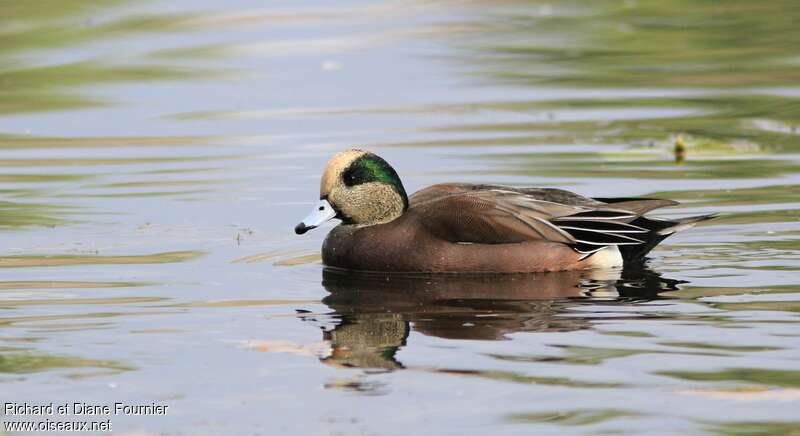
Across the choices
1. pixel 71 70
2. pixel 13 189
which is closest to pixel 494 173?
pixel 13 189

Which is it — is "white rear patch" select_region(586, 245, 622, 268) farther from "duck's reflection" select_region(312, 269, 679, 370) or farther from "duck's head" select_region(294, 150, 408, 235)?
"duck's head" select_region(294, 150, 408, 235)

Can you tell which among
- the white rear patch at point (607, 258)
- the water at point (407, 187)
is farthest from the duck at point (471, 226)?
the water at point (407, 187)

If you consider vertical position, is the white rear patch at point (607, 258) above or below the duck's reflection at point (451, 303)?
above

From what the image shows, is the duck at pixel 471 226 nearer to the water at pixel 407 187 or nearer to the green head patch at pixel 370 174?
the green head patch at pixel 370 174

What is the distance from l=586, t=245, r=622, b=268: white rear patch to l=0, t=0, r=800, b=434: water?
233 mm

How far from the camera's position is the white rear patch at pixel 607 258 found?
338 inches

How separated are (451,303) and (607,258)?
1.38 metres

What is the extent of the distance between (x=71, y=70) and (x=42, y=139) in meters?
3.67

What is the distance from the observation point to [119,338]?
22.6ft

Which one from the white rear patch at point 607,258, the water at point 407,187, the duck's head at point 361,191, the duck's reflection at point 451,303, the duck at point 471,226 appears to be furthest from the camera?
the duck's head at point 361,191

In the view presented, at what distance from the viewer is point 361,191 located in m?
8.85

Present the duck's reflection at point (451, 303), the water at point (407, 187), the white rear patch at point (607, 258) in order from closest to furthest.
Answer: the water at point (407, 187)
the duck's reflection at point (451, 303)
the white rear patch at point (607, 258)

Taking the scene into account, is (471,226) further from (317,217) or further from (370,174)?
(317,217)

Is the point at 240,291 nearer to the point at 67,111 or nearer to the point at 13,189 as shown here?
the point at 13,189
